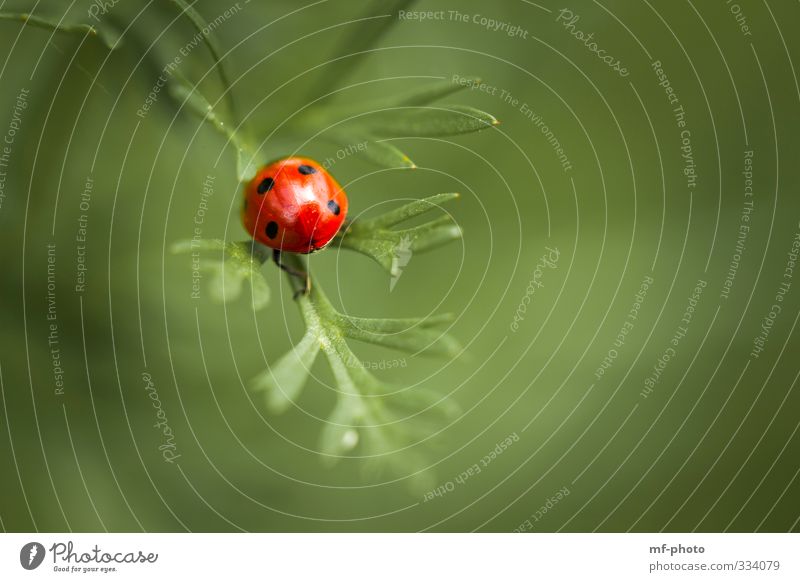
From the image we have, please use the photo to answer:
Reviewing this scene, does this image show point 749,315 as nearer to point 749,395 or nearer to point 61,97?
point 749,395

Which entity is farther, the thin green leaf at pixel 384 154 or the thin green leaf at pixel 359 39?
the thin green leaf at pixel 359 39

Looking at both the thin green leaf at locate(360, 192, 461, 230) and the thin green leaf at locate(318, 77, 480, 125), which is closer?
the thin green leaf at locate(360, 192, 461, 230)

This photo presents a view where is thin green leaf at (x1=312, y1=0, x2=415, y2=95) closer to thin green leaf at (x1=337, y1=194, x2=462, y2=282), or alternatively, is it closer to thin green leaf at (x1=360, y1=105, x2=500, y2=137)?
thin green leaf at (x1=360, y1=105, x2=500, y2=137)

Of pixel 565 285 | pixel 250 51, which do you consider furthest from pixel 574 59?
pixel 250 51

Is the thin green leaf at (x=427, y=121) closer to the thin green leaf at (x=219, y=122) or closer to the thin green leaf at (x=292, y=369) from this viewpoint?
the thin green leaf at (x=219, y=122)
